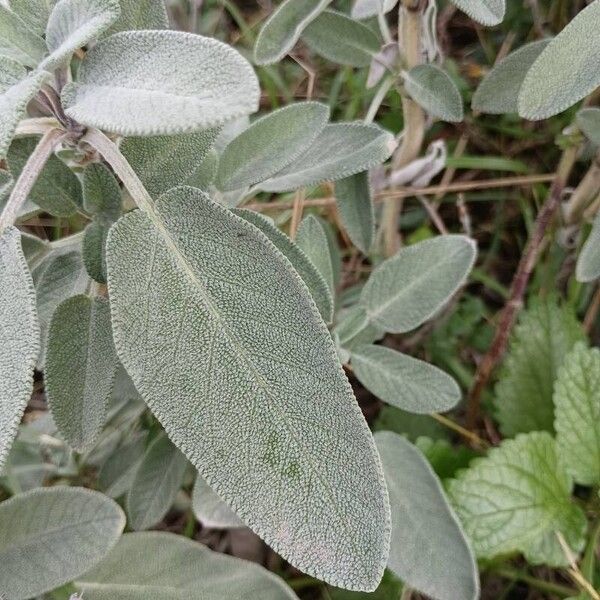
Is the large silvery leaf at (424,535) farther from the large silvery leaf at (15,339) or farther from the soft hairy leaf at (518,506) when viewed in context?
the large silvery leaf at (15,339)

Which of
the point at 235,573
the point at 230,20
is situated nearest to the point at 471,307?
the point at 235,573

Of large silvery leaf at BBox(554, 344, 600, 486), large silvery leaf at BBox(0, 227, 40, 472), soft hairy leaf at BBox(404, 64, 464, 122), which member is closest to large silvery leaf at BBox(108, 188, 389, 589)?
large silvery leaf at BBox(0, 227, 40, 472)

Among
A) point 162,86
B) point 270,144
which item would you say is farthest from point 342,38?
point 162,86

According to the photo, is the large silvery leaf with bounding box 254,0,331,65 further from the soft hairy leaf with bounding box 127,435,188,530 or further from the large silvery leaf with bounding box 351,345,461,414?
the soft hairy leaf with bounding box 127,435,188,530

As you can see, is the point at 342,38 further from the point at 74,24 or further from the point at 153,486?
the point at 153,486

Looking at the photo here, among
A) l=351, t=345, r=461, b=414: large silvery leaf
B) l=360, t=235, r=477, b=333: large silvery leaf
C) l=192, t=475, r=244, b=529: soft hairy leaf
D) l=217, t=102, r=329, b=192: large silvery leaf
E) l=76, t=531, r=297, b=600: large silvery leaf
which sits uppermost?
l=217, t=102, r=329, b=192: large silvery leaf

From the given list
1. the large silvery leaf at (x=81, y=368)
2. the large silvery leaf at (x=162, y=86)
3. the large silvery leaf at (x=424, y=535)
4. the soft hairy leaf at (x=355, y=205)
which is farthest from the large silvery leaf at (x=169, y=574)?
the large silvery leaf at (x=162, y=86)
